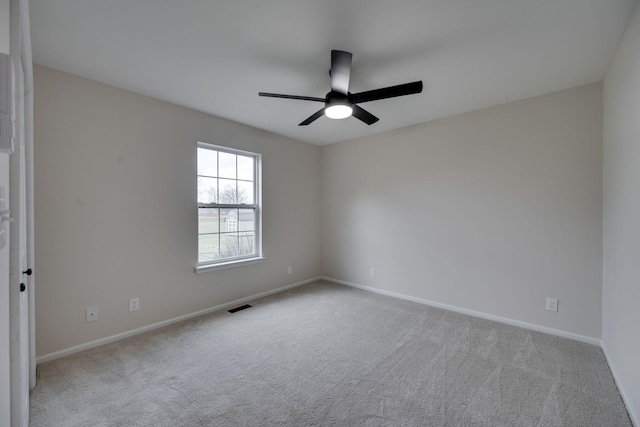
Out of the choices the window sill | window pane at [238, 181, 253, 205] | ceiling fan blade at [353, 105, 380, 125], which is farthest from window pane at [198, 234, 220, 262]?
ceiling fan blade at [353, 105, 380, 125]

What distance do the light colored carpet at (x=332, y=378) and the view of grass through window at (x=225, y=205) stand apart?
0.93m

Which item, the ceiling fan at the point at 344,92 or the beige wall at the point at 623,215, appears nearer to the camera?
the beige wall at the point at 623,215

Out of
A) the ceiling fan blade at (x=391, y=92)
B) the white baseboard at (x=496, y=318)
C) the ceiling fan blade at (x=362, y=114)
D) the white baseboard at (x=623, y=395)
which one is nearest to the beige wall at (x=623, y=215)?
the white baseboard at (x=623, y=395)

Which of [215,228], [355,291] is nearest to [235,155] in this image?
[215,228]

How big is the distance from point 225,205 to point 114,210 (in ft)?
3.94

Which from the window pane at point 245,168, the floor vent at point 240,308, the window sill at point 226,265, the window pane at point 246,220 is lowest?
the floor vent at point 240,308

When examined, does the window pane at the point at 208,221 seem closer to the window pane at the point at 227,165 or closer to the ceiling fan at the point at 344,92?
the window pane at the point at 227,165

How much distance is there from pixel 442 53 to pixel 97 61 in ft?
8.80

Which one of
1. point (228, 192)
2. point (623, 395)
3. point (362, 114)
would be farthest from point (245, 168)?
point (623, 395)

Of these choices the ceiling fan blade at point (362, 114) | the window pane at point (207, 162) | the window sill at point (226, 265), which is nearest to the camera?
the ceiling fan blade at point (362, 114)

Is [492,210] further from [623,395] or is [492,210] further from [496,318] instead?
[623,395]

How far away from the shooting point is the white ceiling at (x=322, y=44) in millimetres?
1640

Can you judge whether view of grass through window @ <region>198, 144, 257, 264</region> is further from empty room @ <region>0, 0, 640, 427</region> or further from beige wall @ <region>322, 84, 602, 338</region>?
beige wall @ <region>322, 84, 602, 338</region>

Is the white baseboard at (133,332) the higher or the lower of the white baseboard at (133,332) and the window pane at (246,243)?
the lower
